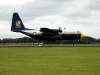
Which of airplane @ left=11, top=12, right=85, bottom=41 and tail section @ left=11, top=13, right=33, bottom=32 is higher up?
tail section @ left=11, top=13, right=33, bottom=32

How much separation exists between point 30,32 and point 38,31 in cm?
227

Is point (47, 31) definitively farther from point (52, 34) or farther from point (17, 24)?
point (17, 24)
